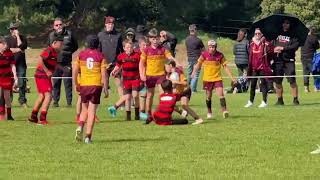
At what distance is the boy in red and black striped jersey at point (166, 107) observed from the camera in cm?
1739

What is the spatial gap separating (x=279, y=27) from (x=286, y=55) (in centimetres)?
232

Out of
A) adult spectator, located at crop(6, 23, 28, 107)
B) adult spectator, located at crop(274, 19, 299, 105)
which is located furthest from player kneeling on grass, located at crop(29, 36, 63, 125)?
adult spectator, located at crop(274, 19, 299, 105)

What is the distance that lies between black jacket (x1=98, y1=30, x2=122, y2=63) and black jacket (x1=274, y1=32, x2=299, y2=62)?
4137mm

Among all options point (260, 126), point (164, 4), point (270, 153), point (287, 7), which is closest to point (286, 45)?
point (260, 126)

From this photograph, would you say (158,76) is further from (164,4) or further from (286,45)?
(164,4)

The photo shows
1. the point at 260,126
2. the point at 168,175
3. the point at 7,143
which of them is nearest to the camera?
the point at 168,175

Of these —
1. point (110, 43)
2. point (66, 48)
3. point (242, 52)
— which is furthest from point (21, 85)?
point (242, 52)

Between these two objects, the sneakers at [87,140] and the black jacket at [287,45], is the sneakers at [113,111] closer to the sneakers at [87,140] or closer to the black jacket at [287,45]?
the black jacket at [287,45]

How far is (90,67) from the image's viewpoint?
47.5 ft

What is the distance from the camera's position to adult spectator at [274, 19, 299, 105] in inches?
867

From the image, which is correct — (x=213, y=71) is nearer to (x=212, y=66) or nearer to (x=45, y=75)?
(x=212, y=66)

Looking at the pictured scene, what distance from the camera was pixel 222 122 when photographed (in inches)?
691

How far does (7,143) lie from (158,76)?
4.72 m

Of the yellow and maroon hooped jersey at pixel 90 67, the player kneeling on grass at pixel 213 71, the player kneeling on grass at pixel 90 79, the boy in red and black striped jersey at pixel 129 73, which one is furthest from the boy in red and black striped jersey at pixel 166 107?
the yellow and maroon hooped jersey at pixel 90 67
